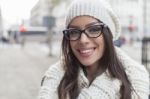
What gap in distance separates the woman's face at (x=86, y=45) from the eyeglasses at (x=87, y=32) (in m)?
0.01

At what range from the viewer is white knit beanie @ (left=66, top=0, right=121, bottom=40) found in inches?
82.4

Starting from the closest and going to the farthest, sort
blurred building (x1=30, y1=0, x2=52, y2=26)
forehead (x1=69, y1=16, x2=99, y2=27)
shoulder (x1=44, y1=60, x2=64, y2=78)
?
Answer: 1. forehead (x1=69, y1=16, x2=99, y2=27)
2. shoulder (x1=44, y1=60, x2=64, y2=78)
3. blurred building (x1=30, y1=0, x2=52, y2=26)

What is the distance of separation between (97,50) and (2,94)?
9.36 metres

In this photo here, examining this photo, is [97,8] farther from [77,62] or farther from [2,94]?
[2,94]

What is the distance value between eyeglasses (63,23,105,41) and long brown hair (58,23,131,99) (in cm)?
3

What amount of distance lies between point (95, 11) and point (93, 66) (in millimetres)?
267

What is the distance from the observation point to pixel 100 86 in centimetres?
207

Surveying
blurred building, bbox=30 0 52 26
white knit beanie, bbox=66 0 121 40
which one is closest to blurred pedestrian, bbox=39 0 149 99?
white knit beanie, bbox=66 0 121 40

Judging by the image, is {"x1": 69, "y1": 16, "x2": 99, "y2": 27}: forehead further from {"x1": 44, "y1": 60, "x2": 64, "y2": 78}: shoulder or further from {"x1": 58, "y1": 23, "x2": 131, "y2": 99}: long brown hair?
{"x1": 44, "y1": 60, "x2": 64, "y2": 78}: shoulder

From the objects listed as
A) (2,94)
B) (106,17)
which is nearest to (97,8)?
(106,17)

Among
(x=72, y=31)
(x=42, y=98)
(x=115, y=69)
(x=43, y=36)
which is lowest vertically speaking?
(x=43, y=36)

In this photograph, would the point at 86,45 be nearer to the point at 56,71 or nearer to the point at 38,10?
the point at 56,71

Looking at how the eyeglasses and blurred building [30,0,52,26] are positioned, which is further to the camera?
blurred building [30,0,52,26]

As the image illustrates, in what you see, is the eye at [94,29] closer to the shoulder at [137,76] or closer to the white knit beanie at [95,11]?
the white knit beanie at [95,11]
